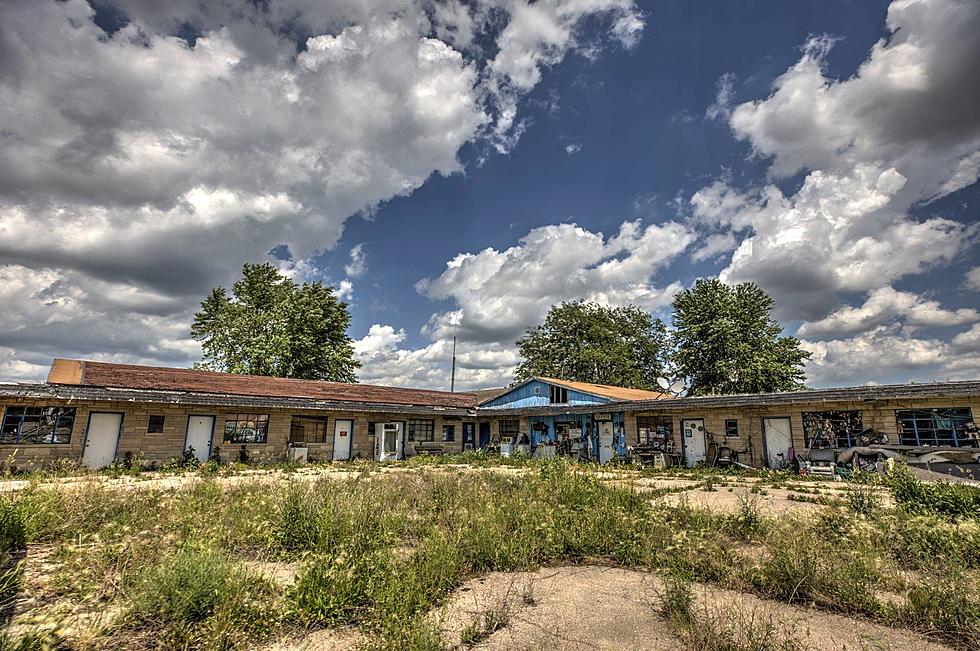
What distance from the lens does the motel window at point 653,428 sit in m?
21.9

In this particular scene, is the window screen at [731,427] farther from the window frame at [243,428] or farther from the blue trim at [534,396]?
the window frame at [243,428]

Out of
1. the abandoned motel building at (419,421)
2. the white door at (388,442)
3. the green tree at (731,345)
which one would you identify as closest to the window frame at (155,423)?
the abandoned motel building at (419,421)

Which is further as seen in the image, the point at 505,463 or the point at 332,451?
the point at 332,451

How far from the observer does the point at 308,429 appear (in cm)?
2295

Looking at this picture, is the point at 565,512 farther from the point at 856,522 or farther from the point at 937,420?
the point at 937,420

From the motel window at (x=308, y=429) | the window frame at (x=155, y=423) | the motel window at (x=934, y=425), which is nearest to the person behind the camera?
the motel window at (x=934, y=425)

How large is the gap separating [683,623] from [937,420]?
660 inches

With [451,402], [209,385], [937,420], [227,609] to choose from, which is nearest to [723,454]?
[937,420]

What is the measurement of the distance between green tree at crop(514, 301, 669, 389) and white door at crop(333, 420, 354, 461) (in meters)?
23.0

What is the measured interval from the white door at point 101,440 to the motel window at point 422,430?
42.7 feet

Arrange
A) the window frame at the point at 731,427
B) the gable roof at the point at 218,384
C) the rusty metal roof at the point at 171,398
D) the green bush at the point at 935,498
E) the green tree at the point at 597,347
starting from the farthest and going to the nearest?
the green tree at the point at 597,347, the gable roof at the point at 218,384, the window frame at the point at 731,427, the rusty metal roof at the point at 171,398, the green bush at the point at 935,498

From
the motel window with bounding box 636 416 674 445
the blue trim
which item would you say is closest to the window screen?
the motel window with bounding box 636 416 674 445

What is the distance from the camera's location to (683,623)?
4.46 m

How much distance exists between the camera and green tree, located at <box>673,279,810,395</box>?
31.9m
